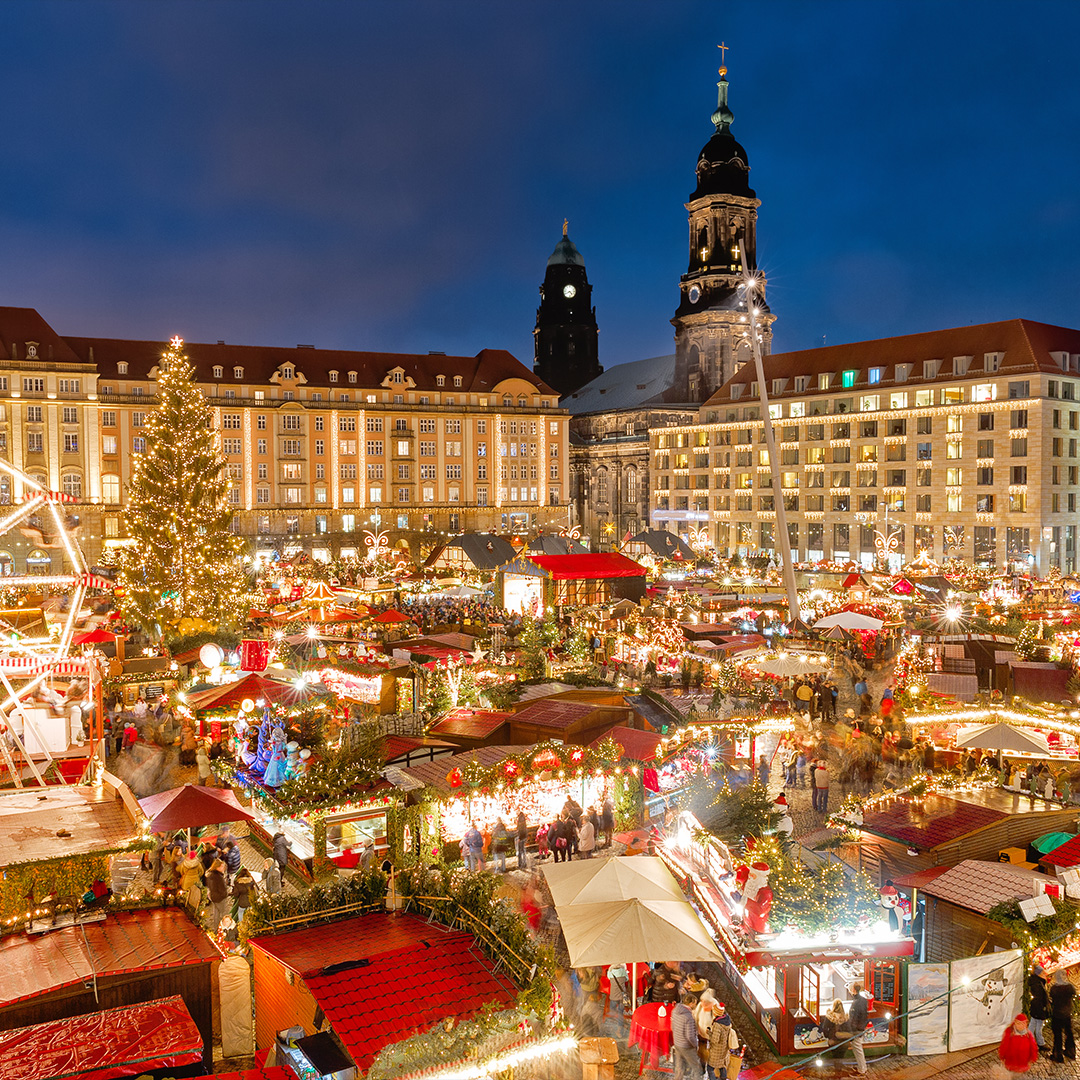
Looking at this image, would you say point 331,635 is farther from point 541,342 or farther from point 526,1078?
point 541,342

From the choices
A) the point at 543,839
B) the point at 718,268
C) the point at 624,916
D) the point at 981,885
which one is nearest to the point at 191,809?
the point at 543,839

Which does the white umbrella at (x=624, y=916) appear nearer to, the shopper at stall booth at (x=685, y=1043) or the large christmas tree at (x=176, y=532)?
the shopper at stall booth at (x=685, y=1043)

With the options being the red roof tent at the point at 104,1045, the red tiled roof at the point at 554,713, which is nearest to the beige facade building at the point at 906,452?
the red tiled roof at the point at 554,713

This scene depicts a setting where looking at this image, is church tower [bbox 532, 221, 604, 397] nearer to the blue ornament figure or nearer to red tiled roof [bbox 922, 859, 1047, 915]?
the blue ornament figure

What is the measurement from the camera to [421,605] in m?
36.3

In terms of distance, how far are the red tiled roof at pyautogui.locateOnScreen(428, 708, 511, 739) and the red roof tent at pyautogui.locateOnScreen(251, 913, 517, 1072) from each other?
7579 millimetres

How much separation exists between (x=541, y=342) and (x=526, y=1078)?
339 feet

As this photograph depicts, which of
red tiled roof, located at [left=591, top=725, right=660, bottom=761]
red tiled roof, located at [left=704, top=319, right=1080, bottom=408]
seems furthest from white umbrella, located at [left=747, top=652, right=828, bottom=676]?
red tiled roof, located at [left=704, top=319, right=1080, bottom=408]

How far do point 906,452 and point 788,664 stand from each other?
4266 centimetres

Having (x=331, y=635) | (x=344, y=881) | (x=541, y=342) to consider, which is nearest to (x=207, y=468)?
(x=331, y=635)

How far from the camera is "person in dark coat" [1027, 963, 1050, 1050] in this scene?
9.68 metres

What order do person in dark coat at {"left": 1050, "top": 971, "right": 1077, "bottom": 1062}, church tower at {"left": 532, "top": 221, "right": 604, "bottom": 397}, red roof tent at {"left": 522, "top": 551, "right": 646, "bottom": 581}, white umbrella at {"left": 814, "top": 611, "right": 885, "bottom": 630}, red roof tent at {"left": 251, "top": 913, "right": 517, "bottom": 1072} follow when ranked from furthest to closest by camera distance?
church tower at {"left": 532, "top": 221, "right": 604, "bottom": 397}
red roof tent at {"left": 522, "top": 551, "right": 646, "bottom": 581}
white umbrella at {"left": 814, "top": 611, "right": 885, "bottom": 630}
person in dark coat at {"left": 1050, "top": 971, "right": 1077, "bottom": 1062}
red roof tent at {"left": 251, "top": 913, "right": 517, "bottom": 1072}

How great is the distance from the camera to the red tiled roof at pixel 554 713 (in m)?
17.6

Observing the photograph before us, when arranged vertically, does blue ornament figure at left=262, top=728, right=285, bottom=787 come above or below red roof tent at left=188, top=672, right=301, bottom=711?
below
